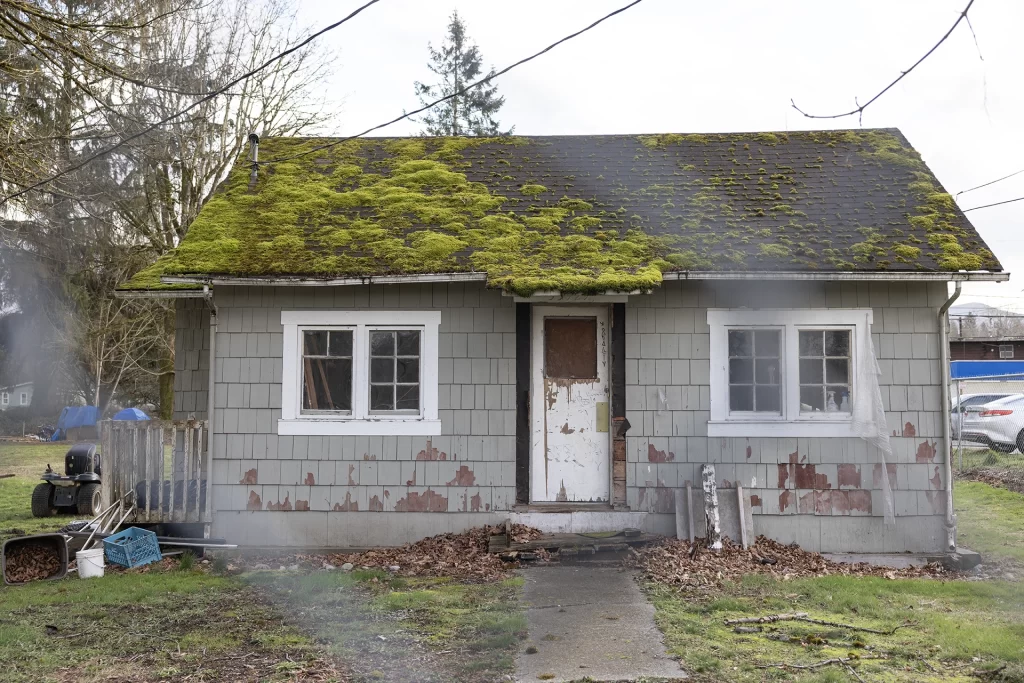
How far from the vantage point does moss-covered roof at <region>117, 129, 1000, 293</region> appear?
9.01 m

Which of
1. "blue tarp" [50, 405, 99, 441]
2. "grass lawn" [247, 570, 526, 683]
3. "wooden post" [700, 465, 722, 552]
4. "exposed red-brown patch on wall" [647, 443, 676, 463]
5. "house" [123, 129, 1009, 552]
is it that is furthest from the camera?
"blue tarp" [50, 405, 99, 441]

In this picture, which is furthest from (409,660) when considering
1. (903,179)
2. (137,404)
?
(137,404)

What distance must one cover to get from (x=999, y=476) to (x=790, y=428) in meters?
7.96

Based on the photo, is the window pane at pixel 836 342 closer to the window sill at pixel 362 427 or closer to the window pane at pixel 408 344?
the window sill at pixel 362 427

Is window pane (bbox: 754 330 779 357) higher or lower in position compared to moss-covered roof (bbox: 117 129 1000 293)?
lower

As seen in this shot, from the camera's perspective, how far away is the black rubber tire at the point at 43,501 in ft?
42.0

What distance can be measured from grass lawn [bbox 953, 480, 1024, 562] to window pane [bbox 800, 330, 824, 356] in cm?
278

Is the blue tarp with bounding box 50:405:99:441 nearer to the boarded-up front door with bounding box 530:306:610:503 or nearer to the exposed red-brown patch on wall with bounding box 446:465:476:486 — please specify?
the exposed red-brown patch on wall with bounding box 446:465:476:486

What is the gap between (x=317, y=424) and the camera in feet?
30.5

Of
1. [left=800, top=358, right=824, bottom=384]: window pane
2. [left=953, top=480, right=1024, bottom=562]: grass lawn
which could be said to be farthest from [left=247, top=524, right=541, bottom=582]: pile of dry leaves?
[left=953, top=480, right=1024, bottom=562]: grass lawn

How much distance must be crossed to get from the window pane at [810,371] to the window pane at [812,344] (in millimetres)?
80

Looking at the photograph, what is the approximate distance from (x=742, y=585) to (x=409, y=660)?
3343 mm

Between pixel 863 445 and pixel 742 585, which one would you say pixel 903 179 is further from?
pixel 742 585

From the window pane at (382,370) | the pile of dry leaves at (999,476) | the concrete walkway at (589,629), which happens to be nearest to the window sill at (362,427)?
the window pane at (382,370)
